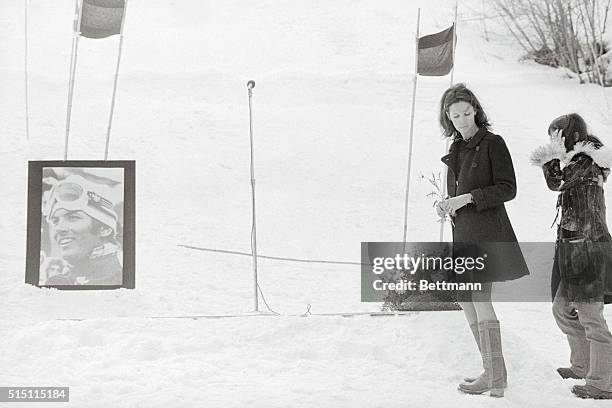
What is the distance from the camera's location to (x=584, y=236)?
2076 millimetres

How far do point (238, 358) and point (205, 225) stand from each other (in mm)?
2047

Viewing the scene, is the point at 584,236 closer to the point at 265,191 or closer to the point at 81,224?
the point at 81,224

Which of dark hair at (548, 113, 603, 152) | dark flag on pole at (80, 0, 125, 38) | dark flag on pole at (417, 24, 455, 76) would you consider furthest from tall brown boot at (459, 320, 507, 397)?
dark flag on pole at (80, 0, 125, 38)

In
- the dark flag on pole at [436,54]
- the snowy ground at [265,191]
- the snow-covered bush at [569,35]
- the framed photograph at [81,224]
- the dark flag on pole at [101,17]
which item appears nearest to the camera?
the snowy ground at [265,191]

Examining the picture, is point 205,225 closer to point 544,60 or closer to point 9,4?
point 9,4

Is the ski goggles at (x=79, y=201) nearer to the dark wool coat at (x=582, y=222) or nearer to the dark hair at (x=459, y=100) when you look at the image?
the dark hair at (x=459, y=100)

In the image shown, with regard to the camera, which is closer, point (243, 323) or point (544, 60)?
point (243, 323)

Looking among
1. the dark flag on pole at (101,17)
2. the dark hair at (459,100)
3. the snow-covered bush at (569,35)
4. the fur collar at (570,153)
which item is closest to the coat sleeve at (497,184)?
the dark hair at (459,100)

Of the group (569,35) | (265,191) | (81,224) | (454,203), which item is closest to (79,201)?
(81,224)

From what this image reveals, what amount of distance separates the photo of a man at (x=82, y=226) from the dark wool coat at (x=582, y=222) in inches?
64.3

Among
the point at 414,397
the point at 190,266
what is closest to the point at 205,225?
the point at 190,266

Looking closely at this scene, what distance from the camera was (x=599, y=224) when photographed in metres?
2.08

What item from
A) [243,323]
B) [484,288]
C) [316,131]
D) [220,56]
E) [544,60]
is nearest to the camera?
[484,288]

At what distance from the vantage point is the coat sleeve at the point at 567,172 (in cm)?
208
